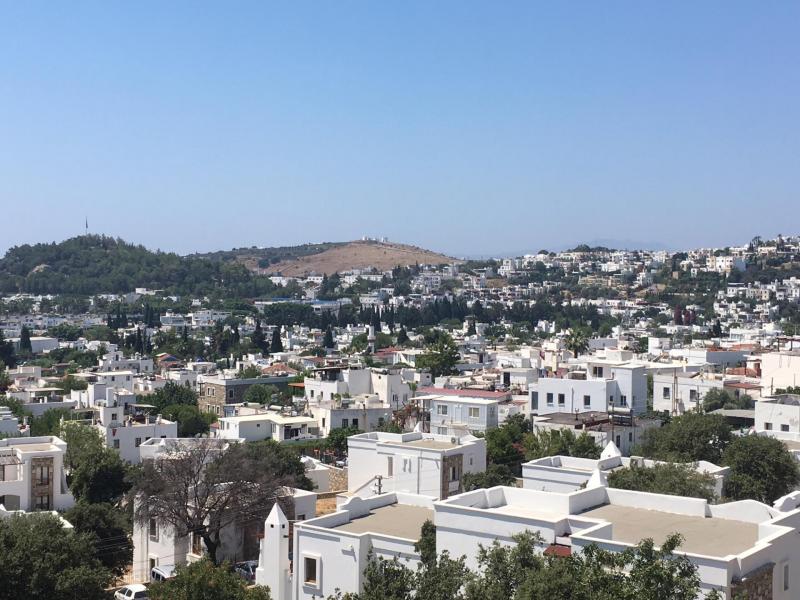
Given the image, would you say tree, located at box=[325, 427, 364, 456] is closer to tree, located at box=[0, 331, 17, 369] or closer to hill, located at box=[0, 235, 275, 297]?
tree, located at box=[0, 331, 17, 369]

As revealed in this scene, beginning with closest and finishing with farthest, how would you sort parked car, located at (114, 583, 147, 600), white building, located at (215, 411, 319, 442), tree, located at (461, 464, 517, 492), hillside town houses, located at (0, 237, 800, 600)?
1. hillside town houses, located at (0, 237, 800, 600)
2. parked car, located at (114, 583, 147, 600)
3. tree, located at (461, 464, 517, 492)
4. white building, located at (215, 411, 319, 442)

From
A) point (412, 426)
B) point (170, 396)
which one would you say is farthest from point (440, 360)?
point (412, 426)

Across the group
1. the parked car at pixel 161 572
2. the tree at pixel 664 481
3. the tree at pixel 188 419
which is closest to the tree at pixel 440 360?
the tree at pixel 188 419

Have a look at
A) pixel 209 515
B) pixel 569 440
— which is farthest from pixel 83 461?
pixel 569 440

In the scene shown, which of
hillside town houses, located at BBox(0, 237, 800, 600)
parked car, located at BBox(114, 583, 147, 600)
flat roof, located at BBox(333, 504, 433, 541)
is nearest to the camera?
hillside town houses, located at BBox(0, 237, 800, 600)

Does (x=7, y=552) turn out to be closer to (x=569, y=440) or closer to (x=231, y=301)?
(x=569, y=440)

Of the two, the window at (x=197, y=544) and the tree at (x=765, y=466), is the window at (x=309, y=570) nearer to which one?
the window at (x=197, y=544)

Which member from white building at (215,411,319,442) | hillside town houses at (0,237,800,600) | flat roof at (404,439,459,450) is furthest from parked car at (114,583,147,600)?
white building at (215,411,319,442)
